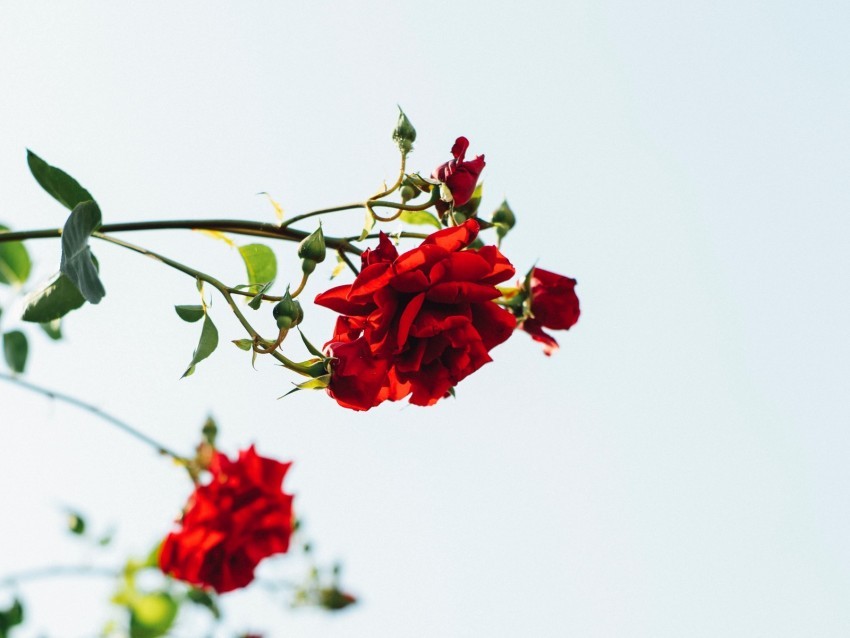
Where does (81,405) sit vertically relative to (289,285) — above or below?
above

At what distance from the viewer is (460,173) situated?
1175mm

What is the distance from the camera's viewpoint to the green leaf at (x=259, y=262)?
1.49 metres

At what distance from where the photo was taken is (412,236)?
4.15ft

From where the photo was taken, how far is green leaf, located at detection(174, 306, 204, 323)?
45.4 inches

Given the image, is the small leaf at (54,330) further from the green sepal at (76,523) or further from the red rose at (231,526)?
the green sepal at (76,523)

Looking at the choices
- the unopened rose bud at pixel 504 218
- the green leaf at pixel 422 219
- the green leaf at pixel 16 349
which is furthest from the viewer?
the green leaf at pixel 16 349

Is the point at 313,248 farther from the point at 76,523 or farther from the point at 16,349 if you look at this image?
the point at 76,523

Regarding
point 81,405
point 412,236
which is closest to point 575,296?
point 412,236

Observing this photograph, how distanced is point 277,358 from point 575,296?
57 centimetres

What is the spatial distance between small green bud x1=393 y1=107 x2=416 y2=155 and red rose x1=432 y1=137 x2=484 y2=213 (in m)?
0.09

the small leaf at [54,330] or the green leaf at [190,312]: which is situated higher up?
the small leaf at [54,330]

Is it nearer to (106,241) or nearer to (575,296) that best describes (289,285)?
(106,241)

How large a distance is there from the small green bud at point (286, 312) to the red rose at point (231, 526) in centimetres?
96

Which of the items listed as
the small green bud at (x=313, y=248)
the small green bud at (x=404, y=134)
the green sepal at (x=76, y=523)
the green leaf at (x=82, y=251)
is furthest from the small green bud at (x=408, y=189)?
the green sepal at (x=76, y=523)
